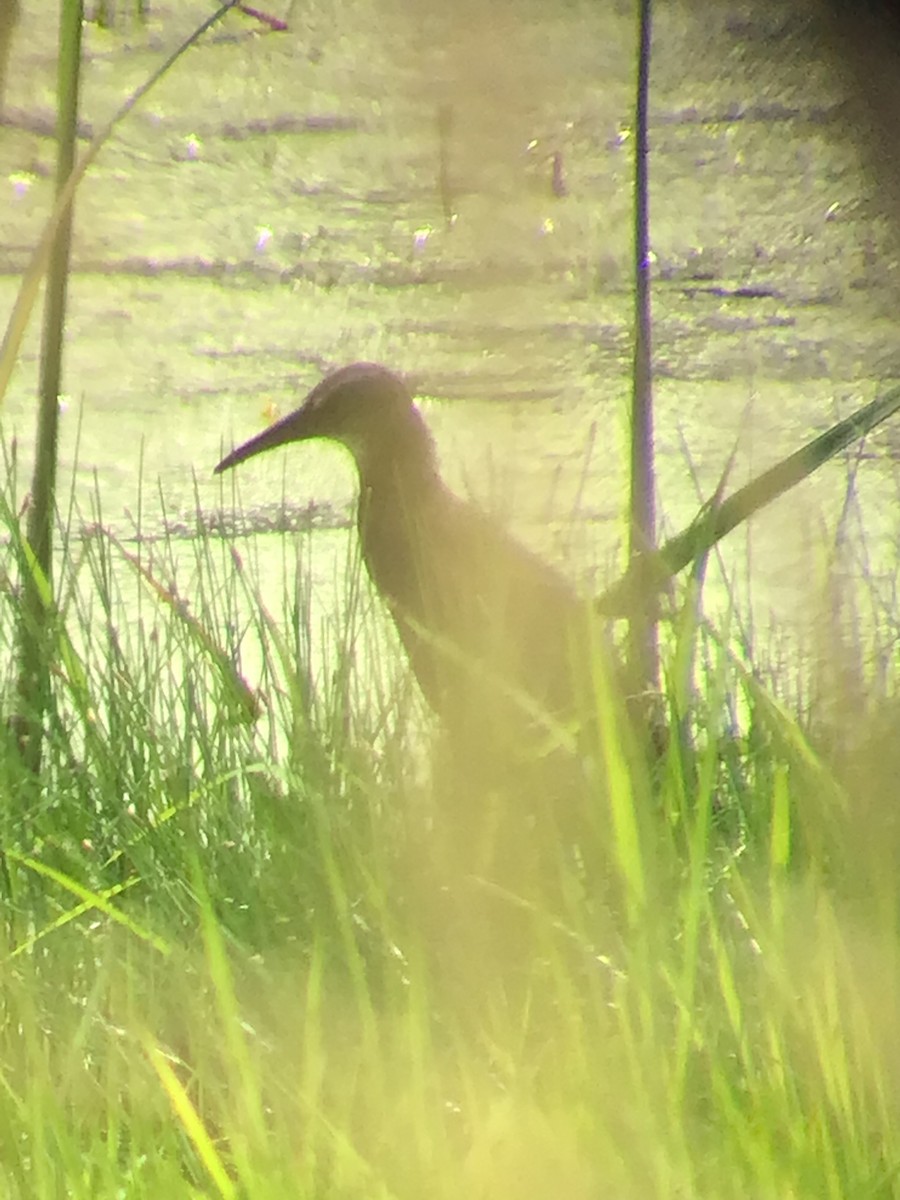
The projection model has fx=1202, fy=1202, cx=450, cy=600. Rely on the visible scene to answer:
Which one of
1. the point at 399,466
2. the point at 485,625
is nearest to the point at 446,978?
the point at 485,625

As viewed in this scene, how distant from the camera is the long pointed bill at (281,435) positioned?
0.76m

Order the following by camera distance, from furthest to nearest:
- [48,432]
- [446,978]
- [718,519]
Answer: [48,432] < [718,519] < [446,978]

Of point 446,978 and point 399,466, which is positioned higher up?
point 399,466

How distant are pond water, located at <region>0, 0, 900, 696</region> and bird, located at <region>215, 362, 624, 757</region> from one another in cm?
4

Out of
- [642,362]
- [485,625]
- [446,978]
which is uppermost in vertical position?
[642,362]

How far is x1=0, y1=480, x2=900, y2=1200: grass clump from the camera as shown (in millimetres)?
366

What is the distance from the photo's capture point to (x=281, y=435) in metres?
0.76

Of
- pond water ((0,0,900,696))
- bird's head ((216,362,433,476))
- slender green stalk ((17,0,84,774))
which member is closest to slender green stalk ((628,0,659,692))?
pond water ((0,0,900,696))

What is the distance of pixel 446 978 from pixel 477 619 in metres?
0.14

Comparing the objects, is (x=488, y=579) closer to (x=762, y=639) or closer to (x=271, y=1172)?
(x=762, y=639)

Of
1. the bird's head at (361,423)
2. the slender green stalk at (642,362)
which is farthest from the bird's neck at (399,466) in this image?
the slender green stalk at (642,362)

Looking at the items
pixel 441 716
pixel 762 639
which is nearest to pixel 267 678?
pixel 441 716

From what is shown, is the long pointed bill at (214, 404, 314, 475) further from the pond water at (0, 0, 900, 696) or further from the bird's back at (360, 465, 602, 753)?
the bird's back at (360, 465, 602, 753)

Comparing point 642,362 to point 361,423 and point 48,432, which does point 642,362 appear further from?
point 48,432
